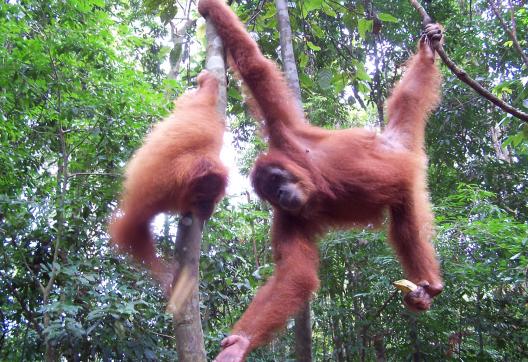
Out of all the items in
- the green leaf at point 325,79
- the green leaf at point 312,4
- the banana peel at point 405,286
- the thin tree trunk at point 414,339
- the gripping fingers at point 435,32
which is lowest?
the banana peel at point 405,286

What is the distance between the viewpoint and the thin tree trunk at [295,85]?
8.30ft

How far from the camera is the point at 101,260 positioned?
391 cm

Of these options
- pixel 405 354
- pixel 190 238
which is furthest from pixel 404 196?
pixel 405 354

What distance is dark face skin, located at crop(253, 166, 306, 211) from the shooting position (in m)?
2.60

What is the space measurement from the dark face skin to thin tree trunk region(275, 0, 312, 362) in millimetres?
533

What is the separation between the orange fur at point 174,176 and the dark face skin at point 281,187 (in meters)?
0.52

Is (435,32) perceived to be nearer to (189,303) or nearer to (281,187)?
(281,187)

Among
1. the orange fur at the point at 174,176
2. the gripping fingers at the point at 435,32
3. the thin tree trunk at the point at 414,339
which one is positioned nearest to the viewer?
the orange fur at the point at 174,176

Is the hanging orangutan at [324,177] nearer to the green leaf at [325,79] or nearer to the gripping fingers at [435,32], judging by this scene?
the gripping fingers at [435,32]

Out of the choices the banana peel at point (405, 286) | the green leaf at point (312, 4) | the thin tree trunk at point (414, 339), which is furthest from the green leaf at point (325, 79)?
the thin tree trunk at point (414, 339)

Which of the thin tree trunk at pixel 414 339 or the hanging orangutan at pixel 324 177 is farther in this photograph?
the thin tree trunk at pixel 414 339

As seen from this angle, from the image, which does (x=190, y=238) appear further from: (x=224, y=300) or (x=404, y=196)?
(x=224, y=300)

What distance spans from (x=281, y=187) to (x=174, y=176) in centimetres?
82

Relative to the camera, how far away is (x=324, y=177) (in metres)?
2.78
